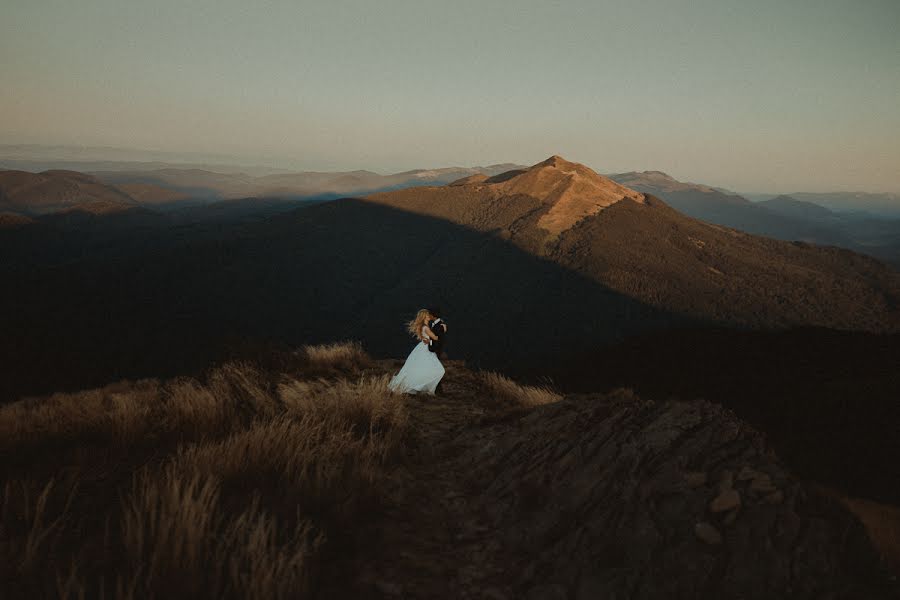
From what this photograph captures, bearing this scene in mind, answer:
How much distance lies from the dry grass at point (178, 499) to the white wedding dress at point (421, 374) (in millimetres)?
3765

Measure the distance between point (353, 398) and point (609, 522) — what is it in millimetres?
3862

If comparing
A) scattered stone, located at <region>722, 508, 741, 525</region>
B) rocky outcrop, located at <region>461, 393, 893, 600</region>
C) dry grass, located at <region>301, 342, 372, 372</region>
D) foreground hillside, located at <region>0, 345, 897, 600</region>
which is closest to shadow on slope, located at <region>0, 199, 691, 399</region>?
dry grass, located at <region>301, 342, 372, 372</region>

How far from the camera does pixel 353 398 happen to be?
5.86 meters

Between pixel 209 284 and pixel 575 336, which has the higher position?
pixel 209 284

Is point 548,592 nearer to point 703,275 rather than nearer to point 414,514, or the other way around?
point 414,514

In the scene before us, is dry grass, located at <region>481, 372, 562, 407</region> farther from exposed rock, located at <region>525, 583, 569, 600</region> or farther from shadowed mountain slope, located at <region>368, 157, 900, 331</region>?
shadowed mountain slope, located at <region>368, 157, 900, 331</region>

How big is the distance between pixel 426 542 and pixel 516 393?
21.9ft

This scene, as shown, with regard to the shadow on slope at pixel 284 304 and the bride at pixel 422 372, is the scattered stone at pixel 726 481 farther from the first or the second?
the shadow on slope at pixel 284 304

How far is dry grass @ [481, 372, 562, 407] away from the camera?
8183 mm

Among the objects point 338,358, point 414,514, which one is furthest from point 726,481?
point 338,358

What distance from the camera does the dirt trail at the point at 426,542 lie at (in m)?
2.58

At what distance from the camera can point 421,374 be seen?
951 cm

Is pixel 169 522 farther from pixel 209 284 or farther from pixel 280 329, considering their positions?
pixel 209 284

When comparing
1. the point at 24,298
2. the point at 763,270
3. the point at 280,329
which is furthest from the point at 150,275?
the point at 763,270
